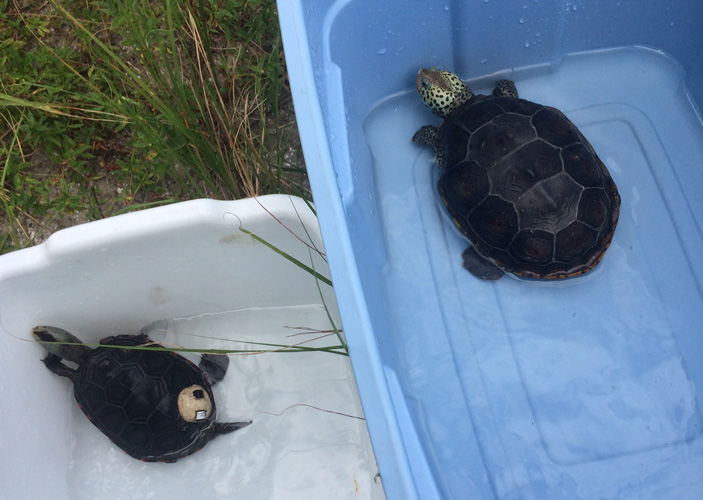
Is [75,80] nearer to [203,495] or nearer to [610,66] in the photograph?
[203,495]

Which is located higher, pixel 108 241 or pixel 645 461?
pixel 108 241

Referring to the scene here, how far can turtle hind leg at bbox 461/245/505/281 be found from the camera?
1275 millimetres

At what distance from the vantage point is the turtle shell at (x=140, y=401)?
1.18m

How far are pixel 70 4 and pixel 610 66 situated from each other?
156 centimetres

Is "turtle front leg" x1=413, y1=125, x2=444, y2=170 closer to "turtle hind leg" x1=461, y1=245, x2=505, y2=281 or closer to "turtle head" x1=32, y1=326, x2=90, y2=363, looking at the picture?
"turtle hind leg" x1=461, y1=245, x2=505, y2=281

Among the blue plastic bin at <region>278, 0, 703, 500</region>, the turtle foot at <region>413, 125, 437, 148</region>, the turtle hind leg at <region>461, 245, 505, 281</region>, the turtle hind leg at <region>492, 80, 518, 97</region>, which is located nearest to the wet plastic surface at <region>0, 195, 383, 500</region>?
the blue plastic bin at <region>278, 0, 703, 500</region>

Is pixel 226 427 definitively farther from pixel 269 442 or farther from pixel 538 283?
pixel 538 283

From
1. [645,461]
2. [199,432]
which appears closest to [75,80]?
[199,432]

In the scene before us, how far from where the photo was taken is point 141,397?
3.93 ft

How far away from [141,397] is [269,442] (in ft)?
1.11

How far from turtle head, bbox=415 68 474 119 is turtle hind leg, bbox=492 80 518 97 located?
0.34 feet

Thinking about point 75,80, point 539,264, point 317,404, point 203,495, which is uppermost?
point 75,80

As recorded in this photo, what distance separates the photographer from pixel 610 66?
1.41m

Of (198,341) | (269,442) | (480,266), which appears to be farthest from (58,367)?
(480,266)
